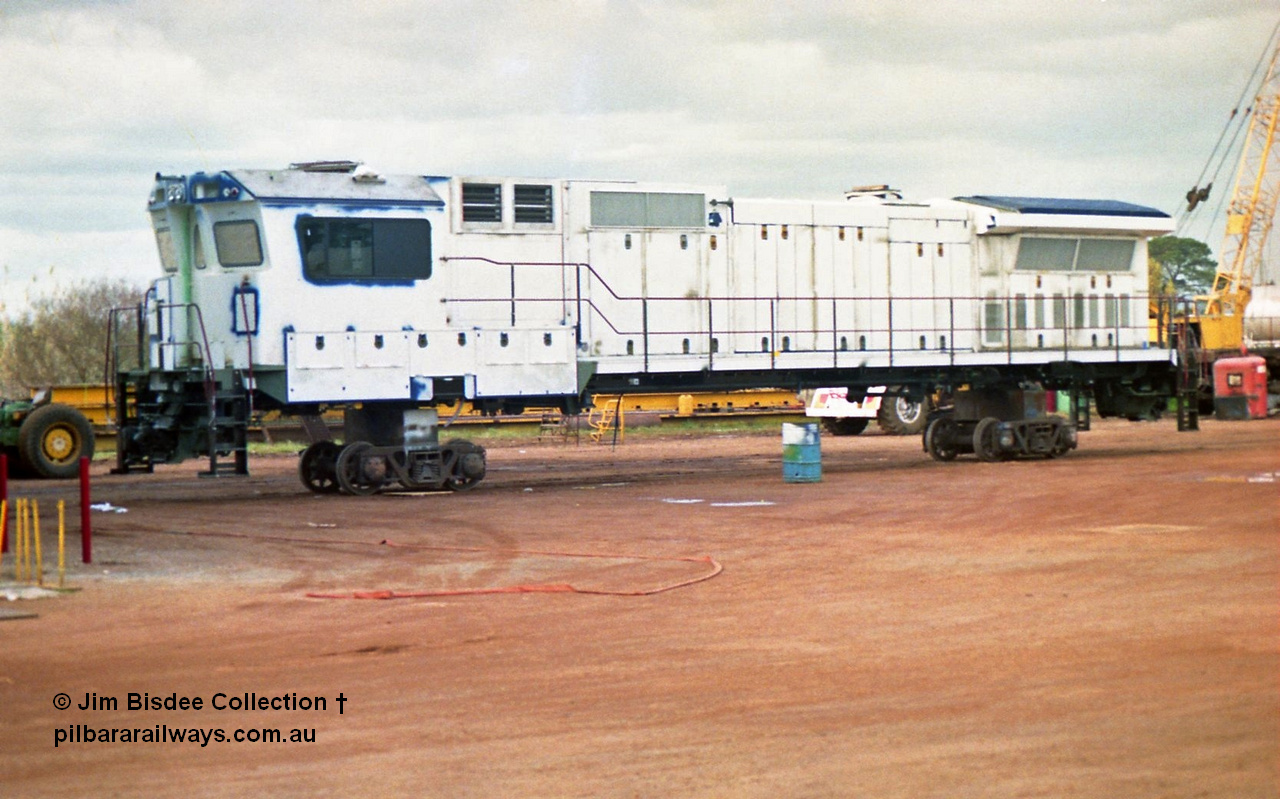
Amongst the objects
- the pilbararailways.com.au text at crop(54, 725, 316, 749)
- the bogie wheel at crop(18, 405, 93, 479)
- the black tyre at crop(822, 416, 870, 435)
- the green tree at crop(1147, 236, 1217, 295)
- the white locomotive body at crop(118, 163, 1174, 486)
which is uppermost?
the green tree at crop(1147, 236, 1217, 295)

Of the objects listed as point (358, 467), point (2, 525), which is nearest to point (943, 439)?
point (358, 467)

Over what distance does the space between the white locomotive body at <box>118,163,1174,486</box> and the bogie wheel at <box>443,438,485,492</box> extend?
73cm

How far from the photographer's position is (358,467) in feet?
70.6

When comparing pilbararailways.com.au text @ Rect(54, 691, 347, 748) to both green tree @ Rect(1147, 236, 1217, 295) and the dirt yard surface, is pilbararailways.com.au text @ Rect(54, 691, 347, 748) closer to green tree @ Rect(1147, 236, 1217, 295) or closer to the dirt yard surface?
the dirt yard surface

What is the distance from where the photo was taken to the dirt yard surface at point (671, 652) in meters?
6.92

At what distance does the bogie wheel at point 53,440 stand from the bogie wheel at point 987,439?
1526 centimetres

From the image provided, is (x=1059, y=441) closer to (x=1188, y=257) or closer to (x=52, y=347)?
(x=52, y=347)

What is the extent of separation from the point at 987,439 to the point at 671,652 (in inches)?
716

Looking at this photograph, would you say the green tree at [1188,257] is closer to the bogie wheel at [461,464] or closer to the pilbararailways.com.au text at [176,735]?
the bogie wheel at [461,464]

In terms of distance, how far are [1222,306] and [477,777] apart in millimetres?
63738

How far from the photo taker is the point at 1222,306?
64.8 metres

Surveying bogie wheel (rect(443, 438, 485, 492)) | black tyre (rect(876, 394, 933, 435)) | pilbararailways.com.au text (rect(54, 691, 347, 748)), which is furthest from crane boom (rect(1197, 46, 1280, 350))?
pilbararailways.com.au text (rect(54, 691, 347, 748))

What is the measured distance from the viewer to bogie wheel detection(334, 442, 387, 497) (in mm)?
21453

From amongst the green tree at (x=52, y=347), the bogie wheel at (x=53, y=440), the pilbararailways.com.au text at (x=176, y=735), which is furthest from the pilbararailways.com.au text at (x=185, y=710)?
the green tree at (x=52, y=347)
